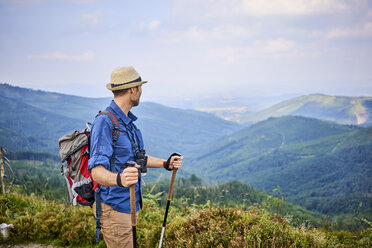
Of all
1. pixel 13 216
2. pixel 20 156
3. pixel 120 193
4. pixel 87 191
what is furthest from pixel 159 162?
pixel 20 156

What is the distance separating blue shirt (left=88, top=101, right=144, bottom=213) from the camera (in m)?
3.43

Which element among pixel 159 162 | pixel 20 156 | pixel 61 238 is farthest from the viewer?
pixel 20 156

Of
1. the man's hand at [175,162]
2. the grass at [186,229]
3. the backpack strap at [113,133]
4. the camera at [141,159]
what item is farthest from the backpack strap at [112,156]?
the grass at [186,229]

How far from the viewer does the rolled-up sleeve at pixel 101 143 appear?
3.35m

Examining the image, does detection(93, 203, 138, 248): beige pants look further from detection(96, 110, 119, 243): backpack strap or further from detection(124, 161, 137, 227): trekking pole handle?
detection(124, 161, 137, 227): trekking pole handle

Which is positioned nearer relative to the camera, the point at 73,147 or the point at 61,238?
the point at 73,147

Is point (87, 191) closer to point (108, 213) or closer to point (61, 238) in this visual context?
point (108, 213)

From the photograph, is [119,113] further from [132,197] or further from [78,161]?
[132,197]

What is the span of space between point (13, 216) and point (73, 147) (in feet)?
18.3

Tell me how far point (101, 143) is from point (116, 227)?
1.37 meters

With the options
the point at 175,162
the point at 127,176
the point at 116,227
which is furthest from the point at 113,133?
the point at 116,227

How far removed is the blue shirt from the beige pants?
98 mm

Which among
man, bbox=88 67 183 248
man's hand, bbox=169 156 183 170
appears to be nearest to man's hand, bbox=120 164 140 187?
man, bbox=88 67 183 248

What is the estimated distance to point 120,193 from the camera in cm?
386
